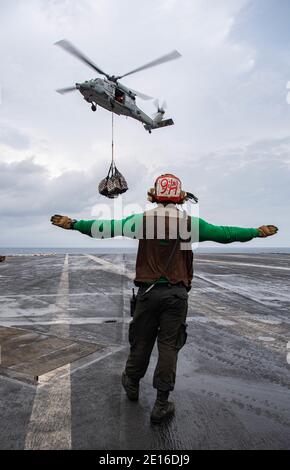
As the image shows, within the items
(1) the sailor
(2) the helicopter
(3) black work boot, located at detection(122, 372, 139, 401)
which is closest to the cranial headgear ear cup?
(1) the sailor

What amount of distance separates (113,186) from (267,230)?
15.6 ft

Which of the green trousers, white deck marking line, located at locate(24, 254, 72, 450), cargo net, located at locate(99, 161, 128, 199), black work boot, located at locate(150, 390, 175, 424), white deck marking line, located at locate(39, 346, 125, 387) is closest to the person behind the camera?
white deck marking line, located at locate(24, 254, 72, 450)

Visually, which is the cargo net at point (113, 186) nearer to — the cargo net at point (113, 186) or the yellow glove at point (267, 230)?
the cargo net at point (113, 186)

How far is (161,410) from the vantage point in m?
3.11

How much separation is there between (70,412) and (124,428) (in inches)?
23.4

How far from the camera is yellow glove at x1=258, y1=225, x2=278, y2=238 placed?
353cm

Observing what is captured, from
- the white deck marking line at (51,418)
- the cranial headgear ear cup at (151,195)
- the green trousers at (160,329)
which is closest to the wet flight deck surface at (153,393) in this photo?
the white deck marking line at (51,418)

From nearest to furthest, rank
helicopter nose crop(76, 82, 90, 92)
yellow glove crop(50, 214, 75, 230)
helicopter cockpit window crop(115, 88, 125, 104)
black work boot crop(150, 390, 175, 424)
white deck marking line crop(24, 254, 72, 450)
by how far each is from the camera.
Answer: white deck marking line crop(24, 254, 72, 450) < black work boot crop(150, 390, 175, 424) < yellow glove crop(50, 214, 75, 230) < helicopter nose crop(76, 82, 90, 92) < helicopter cockpit window crop(115, 88, 125, 104)

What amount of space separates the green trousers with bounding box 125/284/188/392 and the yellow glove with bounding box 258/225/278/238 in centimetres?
103

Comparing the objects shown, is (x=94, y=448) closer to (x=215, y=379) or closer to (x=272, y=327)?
(x=215, y=379)

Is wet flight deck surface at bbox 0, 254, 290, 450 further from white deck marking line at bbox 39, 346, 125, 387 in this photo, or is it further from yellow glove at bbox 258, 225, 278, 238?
yellow glove at bbox 258, 225, 278, 238

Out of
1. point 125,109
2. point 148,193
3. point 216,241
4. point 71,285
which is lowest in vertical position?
point 71,285
